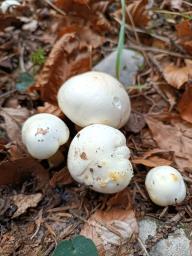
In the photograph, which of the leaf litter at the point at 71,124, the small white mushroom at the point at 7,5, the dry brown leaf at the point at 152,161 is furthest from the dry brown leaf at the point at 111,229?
the small white mushroom at the point at 7,5

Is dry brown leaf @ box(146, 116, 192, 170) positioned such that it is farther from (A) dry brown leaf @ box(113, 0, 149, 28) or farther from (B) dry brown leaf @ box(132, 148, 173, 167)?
(A) dry brown leaf @ box(113, 0, 149, 28)

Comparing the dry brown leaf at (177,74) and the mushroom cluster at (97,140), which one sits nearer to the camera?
the mushroom cluster at (97,140)

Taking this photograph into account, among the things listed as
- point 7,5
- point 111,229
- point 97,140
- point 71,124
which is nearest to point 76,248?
point 111,229

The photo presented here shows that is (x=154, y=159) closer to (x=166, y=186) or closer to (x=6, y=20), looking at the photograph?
(x=166, y=186)

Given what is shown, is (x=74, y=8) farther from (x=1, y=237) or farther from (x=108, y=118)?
(x=1, y=237)

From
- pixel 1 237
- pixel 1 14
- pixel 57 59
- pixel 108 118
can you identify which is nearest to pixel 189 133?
pixel 108 118

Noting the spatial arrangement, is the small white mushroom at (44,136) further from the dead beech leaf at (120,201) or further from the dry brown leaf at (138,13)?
the dry brown leaf at (138,13)

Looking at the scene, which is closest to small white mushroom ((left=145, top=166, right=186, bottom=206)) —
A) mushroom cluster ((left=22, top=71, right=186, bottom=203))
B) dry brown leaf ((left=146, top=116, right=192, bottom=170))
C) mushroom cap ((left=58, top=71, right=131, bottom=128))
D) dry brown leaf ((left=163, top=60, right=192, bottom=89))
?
mushroom cluster ((left=22, top=71, right=186, bottom=203))
